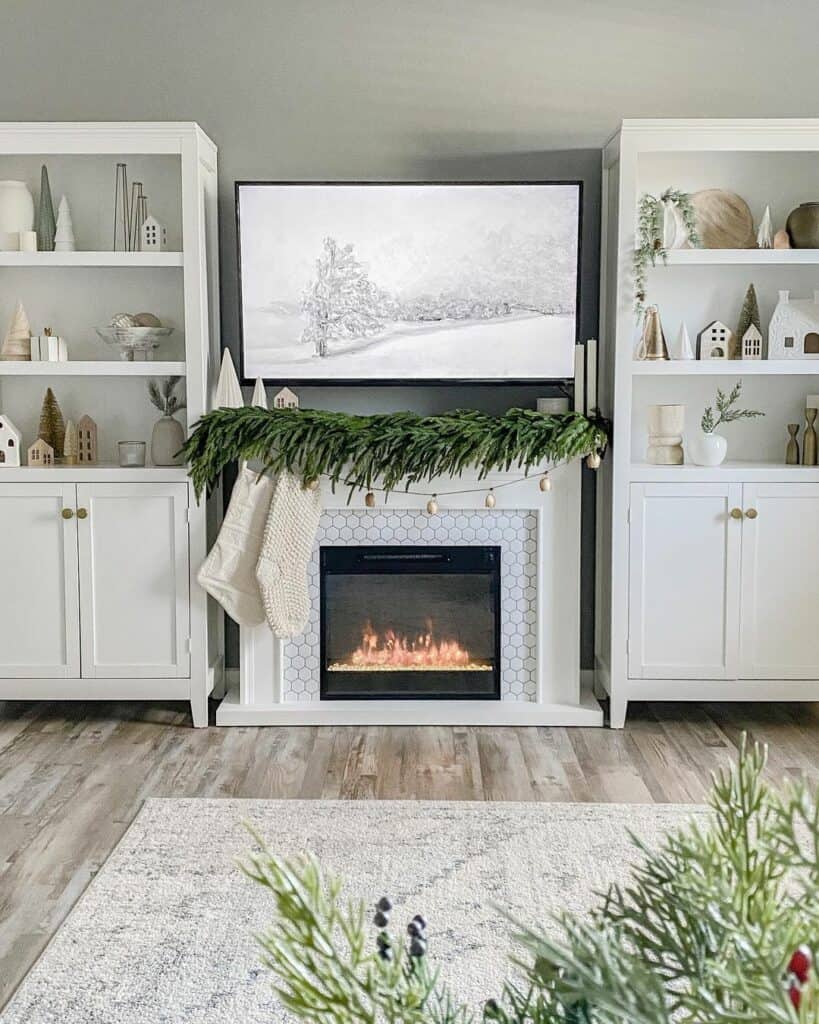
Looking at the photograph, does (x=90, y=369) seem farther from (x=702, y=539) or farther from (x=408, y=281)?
(x=702, y=539)

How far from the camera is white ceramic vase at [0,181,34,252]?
4.17 meters

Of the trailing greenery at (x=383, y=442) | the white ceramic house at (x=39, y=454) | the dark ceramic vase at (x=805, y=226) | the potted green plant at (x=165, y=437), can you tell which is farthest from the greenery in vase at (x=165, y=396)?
the dark ceramic vase at (x=805, y=226)

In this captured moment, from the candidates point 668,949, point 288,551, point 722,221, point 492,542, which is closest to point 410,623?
point 492,542

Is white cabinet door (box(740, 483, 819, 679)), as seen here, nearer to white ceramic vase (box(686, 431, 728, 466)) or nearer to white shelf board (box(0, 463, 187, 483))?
white ceramic vase (box(686, 431, 728, 466))

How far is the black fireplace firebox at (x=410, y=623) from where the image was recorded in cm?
414

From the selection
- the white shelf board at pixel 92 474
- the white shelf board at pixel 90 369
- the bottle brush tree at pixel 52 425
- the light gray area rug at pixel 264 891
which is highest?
the white shelf board at pixel 90 369

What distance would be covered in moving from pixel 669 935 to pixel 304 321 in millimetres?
3591

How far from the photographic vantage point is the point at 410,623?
420 cm

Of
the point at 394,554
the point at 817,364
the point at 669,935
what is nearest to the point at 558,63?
the point at 817,364

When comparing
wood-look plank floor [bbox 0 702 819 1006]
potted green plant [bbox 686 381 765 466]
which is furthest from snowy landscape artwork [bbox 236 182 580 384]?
wood-look plank floor [bbox 0 702 819 1006]

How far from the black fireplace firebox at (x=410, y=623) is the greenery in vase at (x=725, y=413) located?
903mm

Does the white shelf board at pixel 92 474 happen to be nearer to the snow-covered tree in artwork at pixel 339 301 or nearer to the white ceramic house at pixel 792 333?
the snow-covered tree in artwork at pixel 339 301

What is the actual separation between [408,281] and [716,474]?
1.31 m

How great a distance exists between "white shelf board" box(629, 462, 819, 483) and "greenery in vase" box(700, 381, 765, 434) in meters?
0.20
